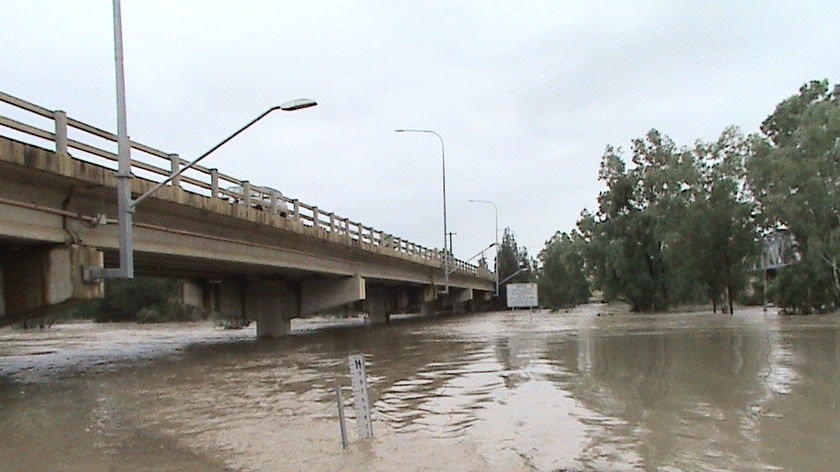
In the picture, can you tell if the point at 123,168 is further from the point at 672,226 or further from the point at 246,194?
the point at 672,226

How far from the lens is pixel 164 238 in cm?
2175

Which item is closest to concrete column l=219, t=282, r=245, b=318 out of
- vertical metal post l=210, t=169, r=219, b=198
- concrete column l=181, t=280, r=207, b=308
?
concrete column l=181, t=280, r=207, b=308

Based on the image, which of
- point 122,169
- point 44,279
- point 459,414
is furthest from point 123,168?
point 459,414

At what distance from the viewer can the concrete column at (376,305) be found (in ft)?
196

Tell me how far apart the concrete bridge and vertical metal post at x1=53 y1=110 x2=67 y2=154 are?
21 mm

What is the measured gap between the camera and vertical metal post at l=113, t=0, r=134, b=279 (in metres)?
16.3

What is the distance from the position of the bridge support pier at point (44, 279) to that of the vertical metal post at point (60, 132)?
2.22 metres

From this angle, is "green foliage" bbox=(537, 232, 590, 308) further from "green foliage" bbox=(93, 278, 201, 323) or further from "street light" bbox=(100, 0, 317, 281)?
"street light" bbox=(100, 0, 317, 281)

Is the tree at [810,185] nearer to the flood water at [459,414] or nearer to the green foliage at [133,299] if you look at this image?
the flood water at [459,414]

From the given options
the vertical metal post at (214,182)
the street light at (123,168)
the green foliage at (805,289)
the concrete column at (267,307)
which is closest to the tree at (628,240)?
the green foliage at (805,289)

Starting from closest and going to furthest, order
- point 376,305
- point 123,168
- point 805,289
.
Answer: point 123,168, point 805,289, point 376,305

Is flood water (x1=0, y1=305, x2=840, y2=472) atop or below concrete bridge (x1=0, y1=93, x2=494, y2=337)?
below

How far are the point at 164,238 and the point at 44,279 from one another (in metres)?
5.34

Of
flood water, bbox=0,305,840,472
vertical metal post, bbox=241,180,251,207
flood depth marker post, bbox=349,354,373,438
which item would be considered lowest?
flood water, bbox=0,305,840,472
